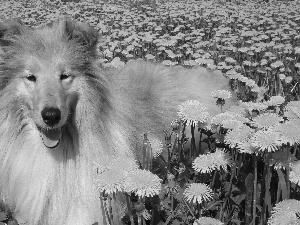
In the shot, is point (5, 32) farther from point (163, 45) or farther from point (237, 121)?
point (163, 45)

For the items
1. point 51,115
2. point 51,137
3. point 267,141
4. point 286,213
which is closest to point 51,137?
point 51,137

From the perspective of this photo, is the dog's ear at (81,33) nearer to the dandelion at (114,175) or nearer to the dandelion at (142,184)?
the dandelion at (114,175)

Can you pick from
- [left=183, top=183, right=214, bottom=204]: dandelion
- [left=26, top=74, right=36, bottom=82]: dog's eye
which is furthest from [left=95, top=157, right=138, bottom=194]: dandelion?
[left=26, top=74, right=36, bottom=82]: dog's eye

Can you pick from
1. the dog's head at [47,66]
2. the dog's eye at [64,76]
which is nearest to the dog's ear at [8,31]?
the dog's head at [47,66]

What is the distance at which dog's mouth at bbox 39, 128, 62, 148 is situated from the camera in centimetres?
308

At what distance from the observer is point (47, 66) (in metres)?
3.05

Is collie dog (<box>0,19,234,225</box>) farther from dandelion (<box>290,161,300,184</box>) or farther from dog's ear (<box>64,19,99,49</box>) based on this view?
dandelion (<box>290,161,300,184</box>)

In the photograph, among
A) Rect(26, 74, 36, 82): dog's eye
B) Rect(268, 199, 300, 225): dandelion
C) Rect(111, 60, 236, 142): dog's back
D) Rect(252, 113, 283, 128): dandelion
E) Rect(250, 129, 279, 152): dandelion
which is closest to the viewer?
Rect(268, 199, 300, 225): dandelion

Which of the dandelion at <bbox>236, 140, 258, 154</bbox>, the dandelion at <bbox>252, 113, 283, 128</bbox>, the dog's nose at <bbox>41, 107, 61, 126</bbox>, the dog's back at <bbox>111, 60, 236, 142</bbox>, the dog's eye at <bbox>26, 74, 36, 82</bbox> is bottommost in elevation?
the dog's back at <bbox>111, 60, 236, 142</bbox>

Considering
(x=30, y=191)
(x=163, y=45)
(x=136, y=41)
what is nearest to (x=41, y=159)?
(x=30, y=191)

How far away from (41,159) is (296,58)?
486cm

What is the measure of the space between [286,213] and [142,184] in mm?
623

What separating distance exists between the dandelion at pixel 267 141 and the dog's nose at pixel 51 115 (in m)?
1.54

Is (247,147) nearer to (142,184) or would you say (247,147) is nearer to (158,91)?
(142,184)
